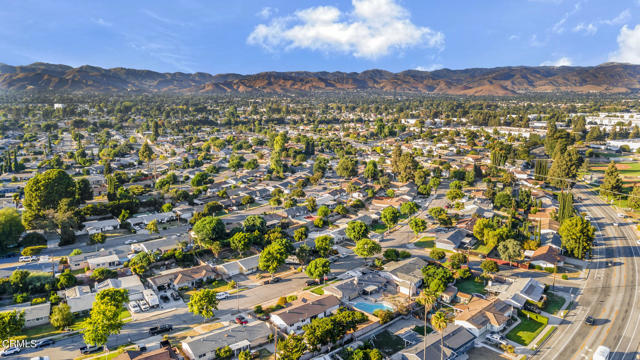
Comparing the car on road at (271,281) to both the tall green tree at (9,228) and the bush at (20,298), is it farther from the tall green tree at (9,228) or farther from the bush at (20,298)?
the tall green tree at (9,228)

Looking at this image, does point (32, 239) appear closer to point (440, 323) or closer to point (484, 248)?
point (440, 323)

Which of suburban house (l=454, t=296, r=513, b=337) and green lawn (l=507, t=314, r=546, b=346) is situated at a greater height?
suburban house (l=454, t=296, r=513, b=337)

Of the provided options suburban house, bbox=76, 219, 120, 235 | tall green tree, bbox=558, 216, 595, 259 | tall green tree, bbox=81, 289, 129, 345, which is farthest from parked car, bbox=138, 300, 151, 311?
tall green tree, bbox=558, 216, 595, 259

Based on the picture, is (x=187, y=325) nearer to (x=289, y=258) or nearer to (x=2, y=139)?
(x=289, y=258)

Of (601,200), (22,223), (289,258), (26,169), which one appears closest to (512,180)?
(601,200)

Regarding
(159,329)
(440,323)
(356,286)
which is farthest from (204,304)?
(440,323)

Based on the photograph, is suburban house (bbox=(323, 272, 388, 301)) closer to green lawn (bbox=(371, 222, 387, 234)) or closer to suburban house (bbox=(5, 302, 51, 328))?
green lawn (bbox=(371, 222, 387, 234))

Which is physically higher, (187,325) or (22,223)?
(22,223)
